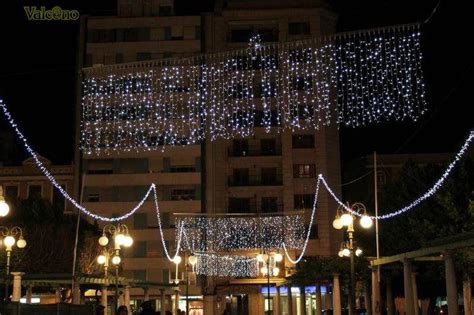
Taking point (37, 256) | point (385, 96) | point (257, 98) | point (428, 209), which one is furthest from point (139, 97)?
point (385, 96)

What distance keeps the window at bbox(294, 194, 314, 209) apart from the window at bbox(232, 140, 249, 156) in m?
5.56

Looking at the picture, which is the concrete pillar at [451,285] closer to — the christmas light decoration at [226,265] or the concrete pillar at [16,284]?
the concrete pillar at [16,284]

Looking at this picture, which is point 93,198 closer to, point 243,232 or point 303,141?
point 243,232

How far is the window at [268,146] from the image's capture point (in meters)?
61.9

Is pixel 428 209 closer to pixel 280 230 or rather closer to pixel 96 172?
pixel 280 230

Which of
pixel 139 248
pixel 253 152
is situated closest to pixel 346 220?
pixel 253 152

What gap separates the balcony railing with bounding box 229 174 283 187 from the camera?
61375 millimetres

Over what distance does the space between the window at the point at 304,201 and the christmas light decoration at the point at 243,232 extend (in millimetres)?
3723

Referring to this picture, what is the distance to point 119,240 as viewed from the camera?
27.9m

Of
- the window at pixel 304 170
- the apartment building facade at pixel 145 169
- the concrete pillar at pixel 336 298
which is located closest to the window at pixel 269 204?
the window at pixel 304 170

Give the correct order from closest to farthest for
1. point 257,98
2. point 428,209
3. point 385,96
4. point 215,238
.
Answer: point 385,96
point 428,209
point 215,238
point 257,98

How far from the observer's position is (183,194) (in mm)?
61938

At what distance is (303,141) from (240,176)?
5690 mm

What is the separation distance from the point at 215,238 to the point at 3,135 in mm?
21243
